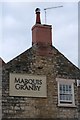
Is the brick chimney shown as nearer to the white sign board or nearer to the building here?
the building

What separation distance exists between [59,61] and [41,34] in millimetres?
2105

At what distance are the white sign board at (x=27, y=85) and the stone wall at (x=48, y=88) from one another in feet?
0.81

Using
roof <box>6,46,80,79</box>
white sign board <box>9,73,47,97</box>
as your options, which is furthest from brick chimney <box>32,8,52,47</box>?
white sign board <box>9,73,47,97</box>

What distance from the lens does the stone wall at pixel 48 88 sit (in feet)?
68.2

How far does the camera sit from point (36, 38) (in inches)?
888

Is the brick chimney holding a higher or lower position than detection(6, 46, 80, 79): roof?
higher

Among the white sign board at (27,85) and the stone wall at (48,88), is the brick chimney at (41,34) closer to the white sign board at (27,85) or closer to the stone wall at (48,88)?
the stone wall at (48,88)

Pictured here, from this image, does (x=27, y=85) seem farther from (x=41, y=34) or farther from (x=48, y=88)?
(x=41, y=34)

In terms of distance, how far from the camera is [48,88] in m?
22.0

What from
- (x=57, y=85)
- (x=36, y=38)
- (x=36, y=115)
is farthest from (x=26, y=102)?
(x=36, y=38)

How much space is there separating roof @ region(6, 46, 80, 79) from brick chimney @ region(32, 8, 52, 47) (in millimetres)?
476

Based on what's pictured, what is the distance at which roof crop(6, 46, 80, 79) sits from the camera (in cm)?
2197

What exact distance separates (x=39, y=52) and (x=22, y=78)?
2155 mm

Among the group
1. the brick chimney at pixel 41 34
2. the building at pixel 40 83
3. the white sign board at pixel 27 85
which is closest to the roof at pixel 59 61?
the building at pixel 40 83
